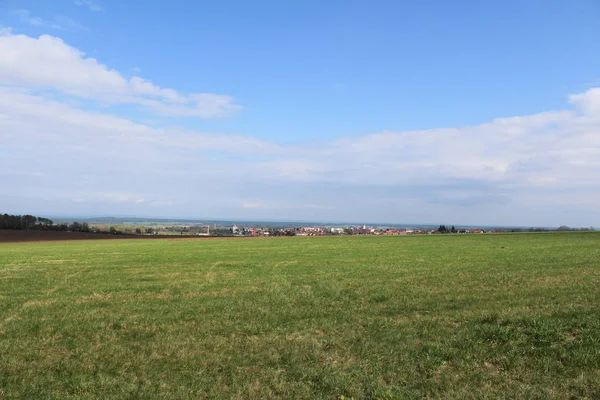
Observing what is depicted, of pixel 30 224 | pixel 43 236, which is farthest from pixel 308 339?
pixel 30 224

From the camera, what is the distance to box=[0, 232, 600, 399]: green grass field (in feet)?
18.7

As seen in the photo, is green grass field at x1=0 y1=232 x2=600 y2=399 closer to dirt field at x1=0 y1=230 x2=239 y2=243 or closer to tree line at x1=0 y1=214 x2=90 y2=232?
dirt field at x1=0 y1=230 x2=239 y2=243

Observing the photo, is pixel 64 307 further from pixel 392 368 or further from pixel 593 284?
pixel 593 284

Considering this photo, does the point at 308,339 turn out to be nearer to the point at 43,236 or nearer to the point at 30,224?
the point at 43,236

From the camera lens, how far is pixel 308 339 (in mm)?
7922

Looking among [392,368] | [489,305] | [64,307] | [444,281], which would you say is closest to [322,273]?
[444,281]

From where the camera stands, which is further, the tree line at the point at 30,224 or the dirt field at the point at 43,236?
the tree line at the point at 30,224

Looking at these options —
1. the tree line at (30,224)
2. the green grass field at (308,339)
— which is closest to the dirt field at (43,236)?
the tree line at (30,224)

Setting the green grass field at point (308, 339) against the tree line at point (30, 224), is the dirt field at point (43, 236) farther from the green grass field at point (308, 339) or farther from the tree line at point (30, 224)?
the green grass field at point (308, 339)

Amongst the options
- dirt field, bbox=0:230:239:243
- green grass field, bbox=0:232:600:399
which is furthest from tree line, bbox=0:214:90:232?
green grass field, bbox=0:232:600:399

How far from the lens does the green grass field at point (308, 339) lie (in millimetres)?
5703

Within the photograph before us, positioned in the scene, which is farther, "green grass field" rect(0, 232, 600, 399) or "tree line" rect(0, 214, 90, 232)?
"tree line" rect(0, 214, 90, 232)

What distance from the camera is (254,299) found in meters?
12.0

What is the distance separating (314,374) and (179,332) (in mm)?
3560
